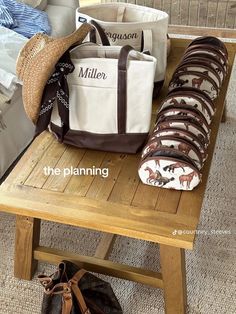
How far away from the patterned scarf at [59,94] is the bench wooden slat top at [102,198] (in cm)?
9

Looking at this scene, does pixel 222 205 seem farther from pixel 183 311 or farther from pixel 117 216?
pixel 117 216

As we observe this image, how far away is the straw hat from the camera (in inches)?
47.2

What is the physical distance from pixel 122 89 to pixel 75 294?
529 millimetres

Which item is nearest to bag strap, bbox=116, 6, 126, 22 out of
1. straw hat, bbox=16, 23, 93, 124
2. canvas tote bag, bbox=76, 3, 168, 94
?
canvas tote bag, bbox=76, 3, 168, 94

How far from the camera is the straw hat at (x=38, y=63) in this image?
1199 millimetres

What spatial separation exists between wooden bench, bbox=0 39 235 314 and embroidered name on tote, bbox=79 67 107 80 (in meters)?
0.21

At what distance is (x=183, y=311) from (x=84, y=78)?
0.68 meters

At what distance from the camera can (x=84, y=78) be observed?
4.04 ft

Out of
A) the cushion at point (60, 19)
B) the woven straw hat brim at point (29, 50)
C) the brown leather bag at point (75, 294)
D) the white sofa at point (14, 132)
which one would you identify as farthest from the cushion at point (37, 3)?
the brown leather bag at point (75, 294)

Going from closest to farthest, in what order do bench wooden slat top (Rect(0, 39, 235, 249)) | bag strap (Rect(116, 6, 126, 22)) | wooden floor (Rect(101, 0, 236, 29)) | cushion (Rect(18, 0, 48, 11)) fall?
1. bench wooden slat top (Rect(0, 39, 235, 249))
2. bag strap (Rect(116, 6, 126, 22))
3. cushion (Rect(18, 0, 48, 11))
4. wooden floor (Rect(101, 0, 236, 29))

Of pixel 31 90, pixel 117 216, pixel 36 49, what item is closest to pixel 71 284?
pixel 117 216

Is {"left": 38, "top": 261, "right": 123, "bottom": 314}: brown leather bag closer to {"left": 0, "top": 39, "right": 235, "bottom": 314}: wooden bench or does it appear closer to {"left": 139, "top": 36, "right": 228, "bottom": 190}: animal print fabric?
{"left": 0, "top": 39, "right": 235, "bottom": 314}: wooden bench

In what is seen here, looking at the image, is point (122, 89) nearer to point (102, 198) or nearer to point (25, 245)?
point (102, 198)

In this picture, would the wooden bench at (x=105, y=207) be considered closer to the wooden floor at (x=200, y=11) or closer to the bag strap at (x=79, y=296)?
the bag strap at (x=79, y=296)
